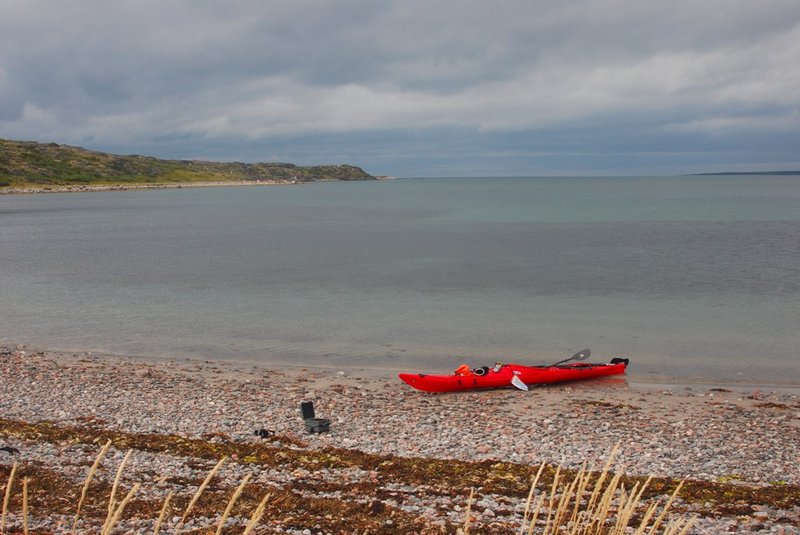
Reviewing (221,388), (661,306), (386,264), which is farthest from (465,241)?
(221,388)

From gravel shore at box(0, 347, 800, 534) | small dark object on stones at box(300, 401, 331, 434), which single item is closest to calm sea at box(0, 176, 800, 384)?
gravel shore at box(0, 347, 800, 534)

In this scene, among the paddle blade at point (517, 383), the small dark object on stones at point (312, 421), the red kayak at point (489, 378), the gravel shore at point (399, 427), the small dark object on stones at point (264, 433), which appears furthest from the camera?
the paddle blade at point (517, 383)

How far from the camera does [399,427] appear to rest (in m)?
16.5

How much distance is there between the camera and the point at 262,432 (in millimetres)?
15297

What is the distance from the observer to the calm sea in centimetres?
2627

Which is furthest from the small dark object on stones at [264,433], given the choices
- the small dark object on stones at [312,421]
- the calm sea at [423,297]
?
the calm sea at [423,297]

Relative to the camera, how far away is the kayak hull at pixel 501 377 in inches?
800

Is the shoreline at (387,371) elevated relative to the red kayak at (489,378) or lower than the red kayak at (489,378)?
lower

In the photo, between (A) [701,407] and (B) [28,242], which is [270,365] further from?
(B) [28,242]

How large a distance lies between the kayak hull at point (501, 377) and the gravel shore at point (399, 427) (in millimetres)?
327

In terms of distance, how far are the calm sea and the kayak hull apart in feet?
8.58

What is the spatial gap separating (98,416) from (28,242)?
60.0 meters

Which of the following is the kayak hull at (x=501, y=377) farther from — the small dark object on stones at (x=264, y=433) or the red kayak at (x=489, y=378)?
the small dark object on stones at (x=264, y=433)

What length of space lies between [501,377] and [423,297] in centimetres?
1727
